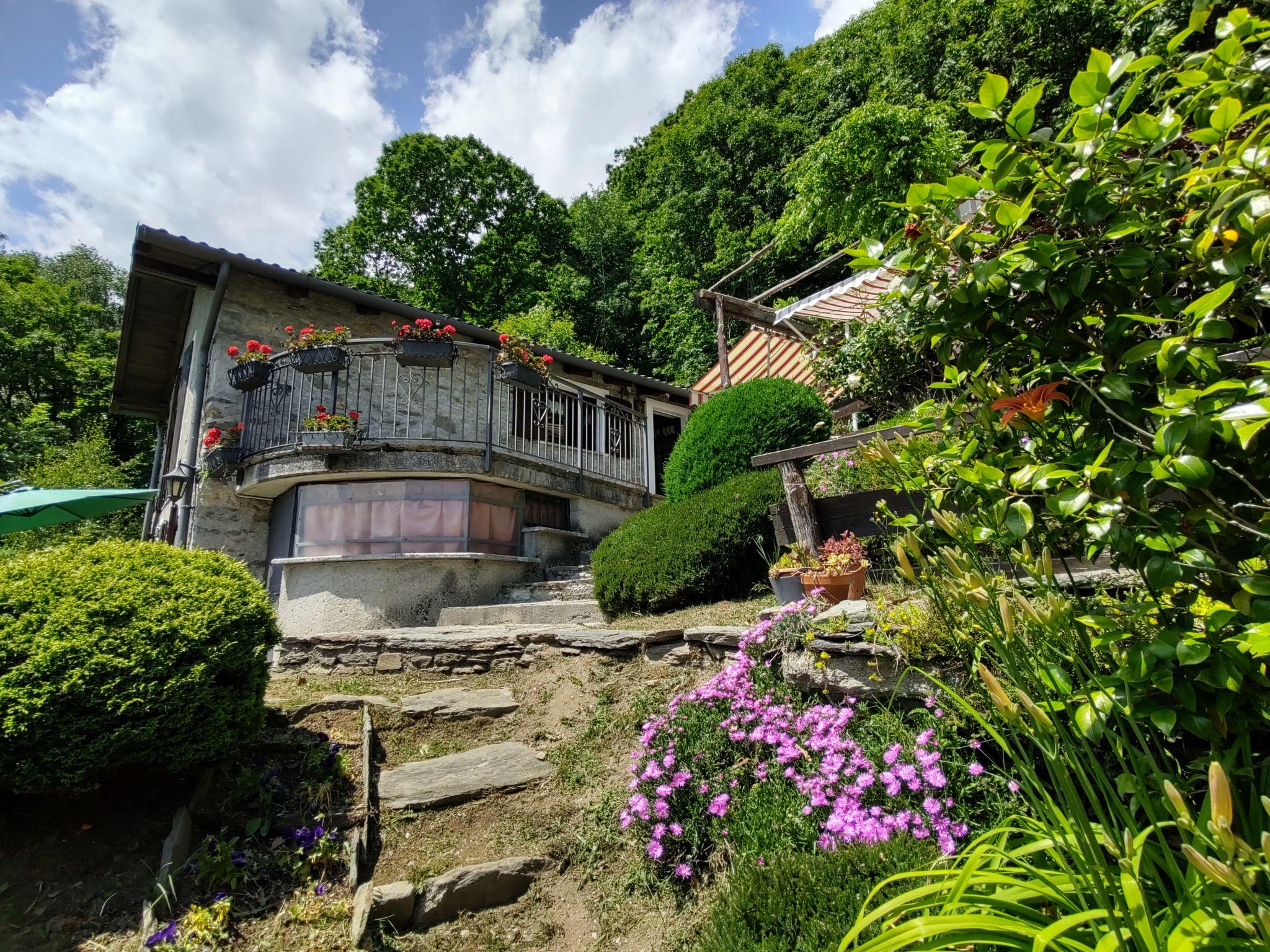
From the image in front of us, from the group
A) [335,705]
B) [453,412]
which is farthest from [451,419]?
[335,705]

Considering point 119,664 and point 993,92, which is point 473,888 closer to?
point 119,664

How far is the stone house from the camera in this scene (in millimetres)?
7219

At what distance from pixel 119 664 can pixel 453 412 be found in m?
6.74

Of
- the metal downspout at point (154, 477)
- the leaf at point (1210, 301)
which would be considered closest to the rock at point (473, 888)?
the leaf at point (1210, 301)

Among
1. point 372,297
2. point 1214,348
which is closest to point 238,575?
point 1214,348

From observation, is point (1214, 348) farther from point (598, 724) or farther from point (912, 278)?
point (598, 724)

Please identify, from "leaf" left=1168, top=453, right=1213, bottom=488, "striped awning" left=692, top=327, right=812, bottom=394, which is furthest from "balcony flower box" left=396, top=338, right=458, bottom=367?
"leaf" left=1168, top=453, right=1213, bottom=488

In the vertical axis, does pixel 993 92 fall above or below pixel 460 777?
above

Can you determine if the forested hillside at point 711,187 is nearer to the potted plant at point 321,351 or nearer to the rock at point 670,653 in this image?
the potted plant at point 321,351

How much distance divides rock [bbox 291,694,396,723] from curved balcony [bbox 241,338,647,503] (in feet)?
11.1

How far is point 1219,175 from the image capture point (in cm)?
141

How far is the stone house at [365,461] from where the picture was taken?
722 centimetres

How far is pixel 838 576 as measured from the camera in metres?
3.80

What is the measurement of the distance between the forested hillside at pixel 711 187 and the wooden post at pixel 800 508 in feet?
23.8
